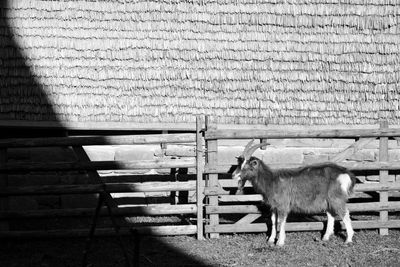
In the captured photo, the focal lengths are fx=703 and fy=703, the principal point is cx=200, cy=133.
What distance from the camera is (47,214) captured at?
33.0 feet

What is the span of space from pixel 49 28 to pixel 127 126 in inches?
83.7

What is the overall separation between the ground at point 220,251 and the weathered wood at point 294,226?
132mm

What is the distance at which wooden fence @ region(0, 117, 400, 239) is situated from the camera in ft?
33.0

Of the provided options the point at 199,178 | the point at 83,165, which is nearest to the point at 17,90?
the point at 83,165

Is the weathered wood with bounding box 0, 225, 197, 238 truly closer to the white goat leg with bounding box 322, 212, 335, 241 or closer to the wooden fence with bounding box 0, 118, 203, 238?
the wooden fence with bounding box 0, 118, 203, 238

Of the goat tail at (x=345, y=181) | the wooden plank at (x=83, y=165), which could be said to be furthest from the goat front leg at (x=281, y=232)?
the wooden plank at (x=83, y=165)

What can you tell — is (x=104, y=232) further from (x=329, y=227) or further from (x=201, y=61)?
(x=201, y=61)

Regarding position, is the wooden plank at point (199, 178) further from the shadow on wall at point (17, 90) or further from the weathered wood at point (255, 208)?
the shadow on wall at point (17, 90)

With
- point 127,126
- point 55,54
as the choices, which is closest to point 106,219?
point 127,126

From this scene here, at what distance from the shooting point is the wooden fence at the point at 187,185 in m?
10.0

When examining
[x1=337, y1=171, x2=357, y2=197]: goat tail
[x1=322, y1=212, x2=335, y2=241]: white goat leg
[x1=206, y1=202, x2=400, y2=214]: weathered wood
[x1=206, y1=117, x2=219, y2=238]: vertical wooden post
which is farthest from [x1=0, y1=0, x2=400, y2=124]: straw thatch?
[x1=322, y1=212, x2=335, y2=241]: white goat leg

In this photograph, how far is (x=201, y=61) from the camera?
39.3 feet

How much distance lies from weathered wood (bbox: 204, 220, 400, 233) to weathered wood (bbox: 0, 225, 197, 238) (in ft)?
1.13

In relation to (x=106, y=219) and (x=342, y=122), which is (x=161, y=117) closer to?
(x=106, y=219)
